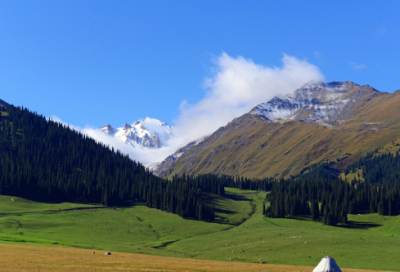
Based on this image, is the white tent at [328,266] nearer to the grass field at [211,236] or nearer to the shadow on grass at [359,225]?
the grass field at [211,236]

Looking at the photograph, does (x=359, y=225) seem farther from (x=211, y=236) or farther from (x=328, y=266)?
(x=328, y=266)

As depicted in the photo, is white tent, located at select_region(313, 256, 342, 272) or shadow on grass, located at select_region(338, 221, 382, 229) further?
shadow on grass, located at select_region(338, 221, 382, 229)

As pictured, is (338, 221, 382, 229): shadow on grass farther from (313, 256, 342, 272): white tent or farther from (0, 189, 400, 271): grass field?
(313, 256, 342, 272): white tent

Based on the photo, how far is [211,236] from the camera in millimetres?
131250

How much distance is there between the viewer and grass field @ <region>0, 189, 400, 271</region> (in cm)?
8988

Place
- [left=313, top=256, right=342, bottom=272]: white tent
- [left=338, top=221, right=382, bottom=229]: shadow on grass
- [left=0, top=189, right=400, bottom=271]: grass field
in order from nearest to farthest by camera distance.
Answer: [left=313, top=256, right=342, bottom=272]: white tent < [left=0, top=189, right=400, bottom=271]: grass field < [left=338, top=221, right=382, bottom=229]: shadow on grass

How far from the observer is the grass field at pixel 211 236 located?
295 ft

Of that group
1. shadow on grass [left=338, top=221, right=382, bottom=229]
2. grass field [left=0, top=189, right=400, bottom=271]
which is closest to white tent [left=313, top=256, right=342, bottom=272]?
grass field [left=0, top=189, right=400, bottom=271]

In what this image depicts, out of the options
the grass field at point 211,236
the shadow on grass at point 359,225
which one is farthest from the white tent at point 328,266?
the shadow on grass at point 359,225

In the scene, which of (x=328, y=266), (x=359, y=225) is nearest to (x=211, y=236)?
(x=359, y=225)

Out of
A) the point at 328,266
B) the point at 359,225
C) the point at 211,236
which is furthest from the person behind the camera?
the point at 359,225

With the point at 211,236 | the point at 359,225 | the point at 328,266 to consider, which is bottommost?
the point at 211,236

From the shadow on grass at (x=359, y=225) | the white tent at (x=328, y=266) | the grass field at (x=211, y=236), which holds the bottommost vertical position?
the grass field at (x=211, y=236)

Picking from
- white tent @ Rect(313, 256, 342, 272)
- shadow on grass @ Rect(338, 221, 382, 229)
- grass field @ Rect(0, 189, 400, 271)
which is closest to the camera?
white tent @ Rect(313, 256, 342, 272)
